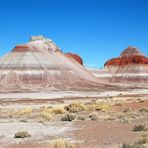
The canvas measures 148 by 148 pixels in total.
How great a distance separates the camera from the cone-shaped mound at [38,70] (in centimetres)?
12225

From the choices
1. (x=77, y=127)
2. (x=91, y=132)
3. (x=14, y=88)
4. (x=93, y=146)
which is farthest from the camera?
(x=14, y=88)

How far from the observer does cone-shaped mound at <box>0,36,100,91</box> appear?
122 meters

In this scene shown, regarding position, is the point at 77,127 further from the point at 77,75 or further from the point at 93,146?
the point at 77,75

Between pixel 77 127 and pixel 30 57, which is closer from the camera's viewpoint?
pixel 77 127

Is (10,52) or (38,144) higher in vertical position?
(10,52)

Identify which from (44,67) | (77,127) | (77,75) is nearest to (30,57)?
(44,67)

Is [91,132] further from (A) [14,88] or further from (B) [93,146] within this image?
(A) [14,88]

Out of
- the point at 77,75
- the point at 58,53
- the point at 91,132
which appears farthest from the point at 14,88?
the point at 91,132

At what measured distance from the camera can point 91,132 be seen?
62.5 feet

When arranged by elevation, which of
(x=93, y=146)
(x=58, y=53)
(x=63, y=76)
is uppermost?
(x=58, y=53)

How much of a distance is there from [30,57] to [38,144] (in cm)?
11947

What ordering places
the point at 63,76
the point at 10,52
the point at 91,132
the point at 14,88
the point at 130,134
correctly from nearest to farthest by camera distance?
the point at 130,134
the point at 91,132
the point at 14,88
the point at 63,76
the point at 10,52

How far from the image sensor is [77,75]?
134000 millimetres

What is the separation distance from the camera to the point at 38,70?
128 m
